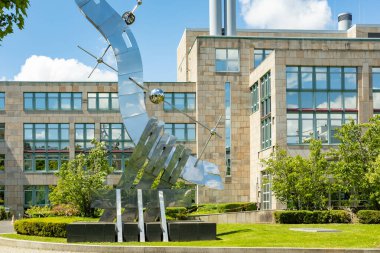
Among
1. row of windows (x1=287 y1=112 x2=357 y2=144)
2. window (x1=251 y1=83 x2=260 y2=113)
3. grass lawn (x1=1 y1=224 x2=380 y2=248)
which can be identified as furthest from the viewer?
window (x1=251 y1=83 x2=260 y2=113)

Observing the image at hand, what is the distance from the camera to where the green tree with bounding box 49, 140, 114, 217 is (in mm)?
40156

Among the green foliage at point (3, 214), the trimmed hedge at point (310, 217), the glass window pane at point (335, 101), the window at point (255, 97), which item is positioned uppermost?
the window at point (255, 97)

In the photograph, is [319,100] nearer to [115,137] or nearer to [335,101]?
[335,101]

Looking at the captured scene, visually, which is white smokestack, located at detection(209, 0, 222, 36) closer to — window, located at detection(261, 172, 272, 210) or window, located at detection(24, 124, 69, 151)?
window, located at detection(24, 124, 69, 151)

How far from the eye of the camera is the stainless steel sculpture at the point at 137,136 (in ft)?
88.2

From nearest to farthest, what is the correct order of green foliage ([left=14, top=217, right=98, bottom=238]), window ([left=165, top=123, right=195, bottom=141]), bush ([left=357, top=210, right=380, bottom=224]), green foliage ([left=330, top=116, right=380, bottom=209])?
1. green foliage ([left=14, top=217, right=98, bottom=238])
2. bush ([left=357, top=210, right=380, bottom=224])
3. green foliage ([left=330, top=116, right=380, bottom=209])
4. window ([left=165, top=123, right=195, bottom=141])

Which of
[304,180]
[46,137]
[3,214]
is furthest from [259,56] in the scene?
[3,214]

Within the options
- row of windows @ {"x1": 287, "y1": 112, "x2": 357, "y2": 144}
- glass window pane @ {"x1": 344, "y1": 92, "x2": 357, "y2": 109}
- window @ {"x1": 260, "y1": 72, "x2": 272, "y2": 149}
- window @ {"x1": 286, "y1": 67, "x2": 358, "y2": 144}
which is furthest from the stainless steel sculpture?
glass window pane @ {"x1": 344, "y1": 92, "x2": 357, "y2": 109}

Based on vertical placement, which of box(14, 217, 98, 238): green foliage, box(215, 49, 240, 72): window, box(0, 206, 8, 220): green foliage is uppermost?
box(215, 49, 240, 72): window

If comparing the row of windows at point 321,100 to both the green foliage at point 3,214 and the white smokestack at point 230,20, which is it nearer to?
the white smokestack at point 230,20

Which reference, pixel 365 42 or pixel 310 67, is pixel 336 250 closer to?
pixel 310 67

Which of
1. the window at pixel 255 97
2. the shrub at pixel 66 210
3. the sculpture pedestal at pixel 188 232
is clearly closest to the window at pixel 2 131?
the shrub at pixel 66 210

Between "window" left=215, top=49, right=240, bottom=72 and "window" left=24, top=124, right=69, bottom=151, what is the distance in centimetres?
1523

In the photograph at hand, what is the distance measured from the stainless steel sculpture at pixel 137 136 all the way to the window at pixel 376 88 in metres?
25.3
